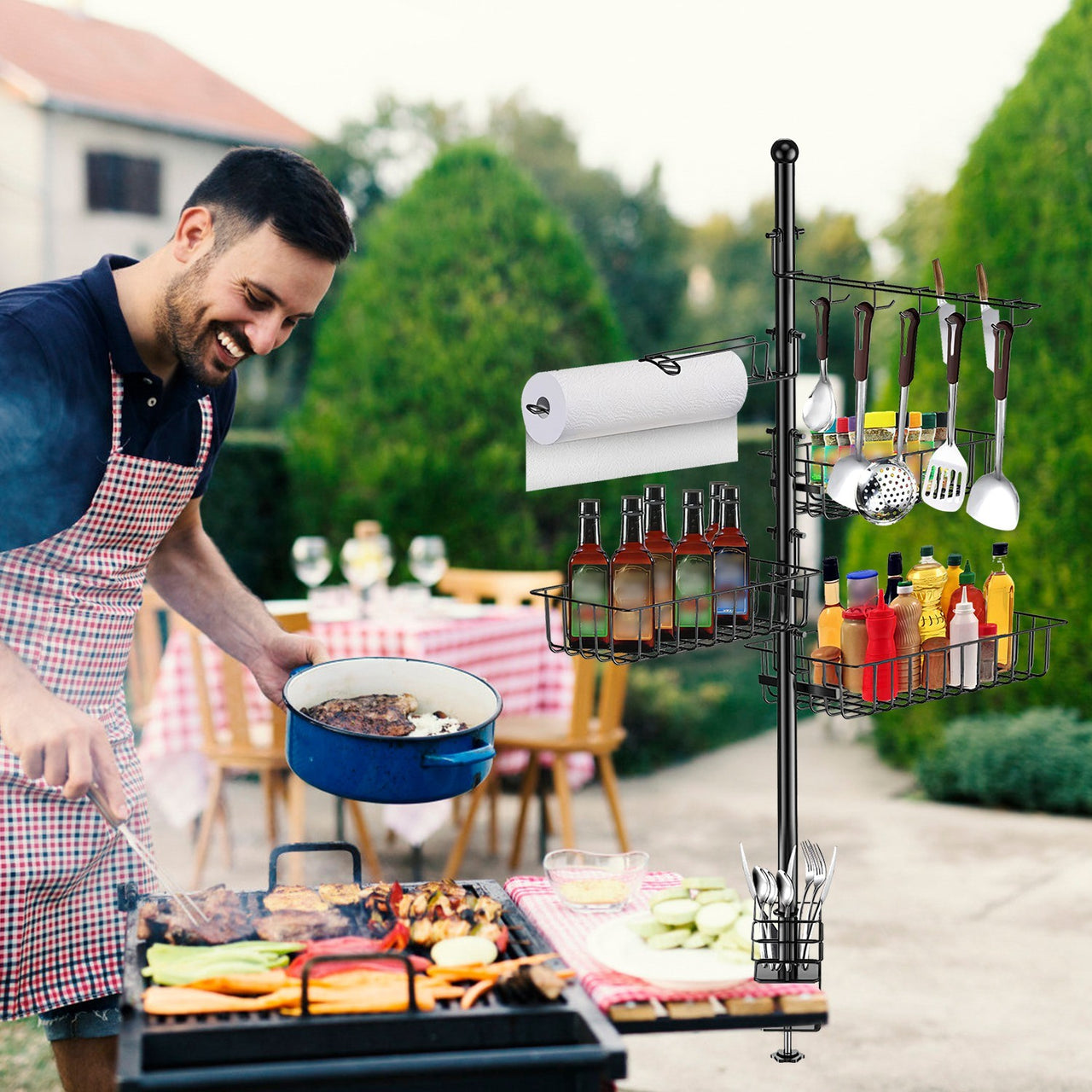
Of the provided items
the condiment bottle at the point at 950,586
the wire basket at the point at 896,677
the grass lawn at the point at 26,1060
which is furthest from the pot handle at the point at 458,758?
the grass lawn at the point at 26,1060

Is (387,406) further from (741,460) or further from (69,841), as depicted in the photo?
(69,841)

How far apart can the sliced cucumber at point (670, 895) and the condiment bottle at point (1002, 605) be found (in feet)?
1.97

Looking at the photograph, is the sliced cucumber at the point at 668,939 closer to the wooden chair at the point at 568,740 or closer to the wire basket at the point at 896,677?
the wire basket at the point at 896,677

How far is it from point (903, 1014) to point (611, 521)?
3.41m

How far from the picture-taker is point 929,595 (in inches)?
73.7

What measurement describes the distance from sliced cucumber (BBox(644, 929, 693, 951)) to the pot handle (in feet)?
0.97

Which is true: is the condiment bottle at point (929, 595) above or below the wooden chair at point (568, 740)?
above

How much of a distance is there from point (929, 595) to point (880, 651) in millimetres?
144

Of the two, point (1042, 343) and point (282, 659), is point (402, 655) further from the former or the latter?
point (1042, 343)

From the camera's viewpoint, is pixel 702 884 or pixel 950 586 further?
pixel 950 586

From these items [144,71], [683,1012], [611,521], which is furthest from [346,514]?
[144,71]

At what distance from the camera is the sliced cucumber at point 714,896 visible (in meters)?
1.70

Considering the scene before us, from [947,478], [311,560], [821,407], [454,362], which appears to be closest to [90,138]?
[454,362]

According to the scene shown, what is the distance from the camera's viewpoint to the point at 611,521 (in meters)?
6.56
